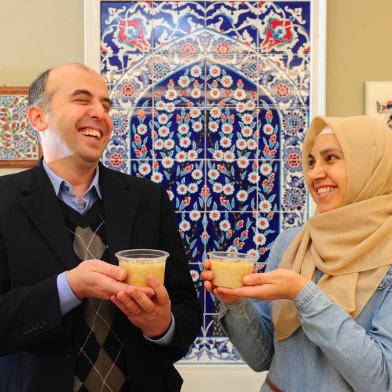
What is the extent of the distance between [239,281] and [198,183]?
136 cm

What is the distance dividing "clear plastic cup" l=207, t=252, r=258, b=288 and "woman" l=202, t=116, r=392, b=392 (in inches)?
0.9

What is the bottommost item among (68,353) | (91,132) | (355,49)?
(68,353)

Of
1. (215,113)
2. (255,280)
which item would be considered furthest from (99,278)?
(215,113)

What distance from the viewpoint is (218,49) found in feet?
8.11

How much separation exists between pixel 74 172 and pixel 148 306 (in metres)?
0.55

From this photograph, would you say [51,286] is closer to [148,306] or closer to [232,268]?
[148,306]

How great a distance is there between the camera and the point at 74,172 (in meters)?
1.44

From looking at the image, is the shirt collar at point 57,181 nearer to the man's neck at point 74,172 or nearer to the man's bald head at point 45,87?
the man's neck at point 74,172

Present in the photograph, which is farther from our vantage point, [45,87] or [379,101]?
[379,101]

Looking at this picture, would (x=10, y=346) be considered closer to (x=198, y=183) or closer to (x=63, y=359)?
(x=63, y=359)

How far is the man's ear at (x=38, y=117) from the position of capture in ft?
4.85

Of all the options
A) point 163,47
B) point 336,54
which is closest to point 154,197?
point 163,47

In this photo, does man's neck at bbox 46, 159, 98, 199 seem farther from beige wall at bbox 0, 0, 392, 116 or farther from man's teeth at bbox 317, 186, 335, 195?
beige wall at bbox 0, 0, 392, 116

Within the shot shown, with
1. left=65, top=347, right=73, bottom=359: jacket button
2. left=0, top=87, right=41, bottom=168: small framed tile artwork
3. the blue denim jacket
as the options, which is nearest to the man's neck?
left=65, top=347, right=73, bottom=359: jacket button
